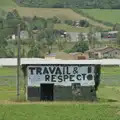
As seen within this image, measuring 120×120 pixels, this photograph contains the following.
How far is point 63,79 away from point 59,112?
9.20m

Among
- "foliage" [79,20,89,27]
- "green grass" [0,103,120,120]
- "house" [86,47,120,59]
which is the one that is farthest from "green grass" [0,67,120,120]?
"foliage" [79,20,89,27]

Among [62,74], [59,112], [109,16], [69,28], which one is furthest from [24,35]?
[59,112]

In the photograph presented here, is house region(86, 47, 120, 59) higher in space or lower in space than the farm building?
lower

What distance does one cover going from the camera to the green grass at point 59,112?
28.1 m

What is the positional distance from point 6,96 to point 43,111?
38.4 feet

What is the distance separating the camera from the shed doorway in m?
39.3

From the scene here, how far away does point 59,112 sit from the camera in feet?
99.8

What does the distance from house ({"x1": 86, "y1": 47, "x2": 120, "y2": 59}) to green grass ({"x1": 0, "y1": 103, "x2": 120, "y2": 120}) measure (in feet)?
309

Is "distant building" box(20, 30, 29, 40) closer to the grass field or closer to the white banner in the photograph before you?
the grass field

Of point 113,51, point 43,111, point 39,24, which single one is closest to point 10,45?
point 113,51

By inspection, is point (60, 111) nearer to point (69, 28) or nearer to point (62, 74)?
point (62, 74)

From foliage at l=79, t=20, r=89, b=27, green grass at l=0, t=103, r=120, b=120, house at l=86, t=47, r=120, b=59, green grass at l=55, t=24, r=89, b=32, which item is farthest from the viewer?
foliage at l=79, t=20, r=89, b=27

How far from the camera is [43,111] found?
30766 millimetres

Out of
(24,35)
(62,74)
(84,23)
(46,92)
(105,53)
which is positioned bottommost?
(105,53)
